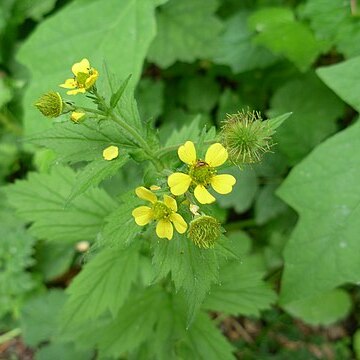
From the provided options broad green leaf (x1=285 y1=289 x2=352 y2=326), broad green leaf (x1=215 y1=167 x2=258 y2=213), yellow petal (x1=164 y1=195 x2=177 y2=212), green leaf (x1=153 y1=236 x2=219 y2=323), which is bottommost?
broad green leaf (x1=285 y1=289 x2=352 y2=326)

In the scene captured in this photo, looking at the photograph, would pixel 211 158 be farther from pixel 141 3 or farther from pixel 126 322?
pixel 141 3

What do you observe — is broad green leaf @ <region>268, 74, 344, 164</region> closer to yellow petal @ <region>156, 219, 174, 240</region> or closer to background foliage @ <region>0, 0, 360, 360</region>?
background foliage @ <region>0, 0, 360, 360</region>

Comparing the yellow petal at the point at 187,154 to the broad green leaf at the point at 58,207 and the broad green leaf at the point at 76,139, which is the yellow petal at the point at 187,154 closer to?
the broad green leaf at the point at 76,139

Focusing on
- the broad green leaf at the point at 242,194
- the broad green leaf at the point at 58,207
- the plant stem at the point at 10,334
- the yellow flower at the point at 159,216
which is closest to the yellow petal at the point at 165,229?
the yellow flower at the point at 159,216

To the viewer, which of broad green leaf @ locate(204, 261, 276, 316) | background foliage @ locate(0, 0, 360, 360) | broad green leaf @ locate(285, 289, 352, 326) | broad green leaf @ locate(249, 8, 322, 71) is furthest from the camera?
broad green leaf @ locate(285, 289, 352, 326)

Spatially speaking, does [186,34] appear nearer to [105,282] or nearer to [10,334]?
[105,282]

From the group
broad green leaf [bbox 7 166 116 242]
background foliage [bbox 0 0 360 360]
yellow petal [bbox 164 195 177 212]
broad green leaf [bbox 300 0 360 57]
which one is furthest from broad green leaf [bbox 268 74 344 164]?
yellow petal [bbox 164 195 177 212]
